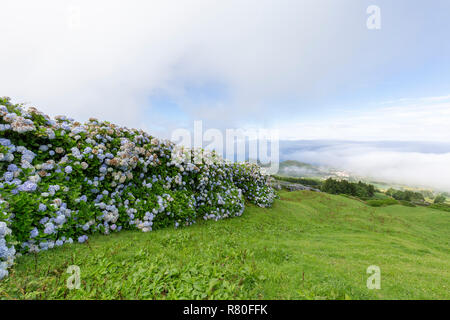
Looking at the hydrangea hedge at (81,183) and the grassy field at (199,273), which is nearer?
the grassy field at (199,273)

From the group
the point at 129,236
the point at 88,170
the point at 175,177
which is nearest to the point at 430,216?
the point at 175,177

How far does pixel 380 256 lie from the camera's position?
6336 mm

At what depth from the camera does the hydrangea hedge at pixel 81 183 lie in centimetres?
439

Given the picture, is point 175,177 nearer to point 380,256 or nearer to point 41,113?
→ point 41,113

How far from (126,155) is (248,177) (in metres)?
9.23

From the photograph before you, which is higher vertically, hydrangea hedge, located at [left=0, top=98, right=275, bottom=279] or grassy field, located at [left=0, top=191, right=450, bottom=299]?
hydrangea hedge, located at [left=0, top=98, right=275, bottom=279]

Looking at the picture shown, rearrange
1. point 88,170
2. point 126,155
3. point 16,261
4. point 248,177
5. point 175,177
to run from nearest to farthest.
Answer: point 16,261, point 88,170, point 126,155, point 175,177, point 248,177

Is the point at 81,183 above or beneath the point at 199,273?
above

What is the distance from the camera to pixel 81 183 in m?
5.75

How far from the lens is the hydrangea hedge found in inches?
173

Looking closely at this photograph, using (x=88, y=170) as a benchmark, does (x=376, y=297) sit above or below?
below

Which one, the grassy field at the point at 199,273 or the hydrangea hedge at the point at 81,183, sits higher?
the hydrangea hedge at the point at 81,183

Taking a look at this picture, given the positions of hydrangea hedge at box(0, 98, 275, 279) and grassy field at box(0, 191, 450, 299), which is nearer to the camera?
grassy field at box(0, 191, 450, 299)

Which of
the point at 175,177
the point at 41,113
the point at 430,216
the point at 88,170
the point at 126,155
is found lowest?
the point at 430,216
